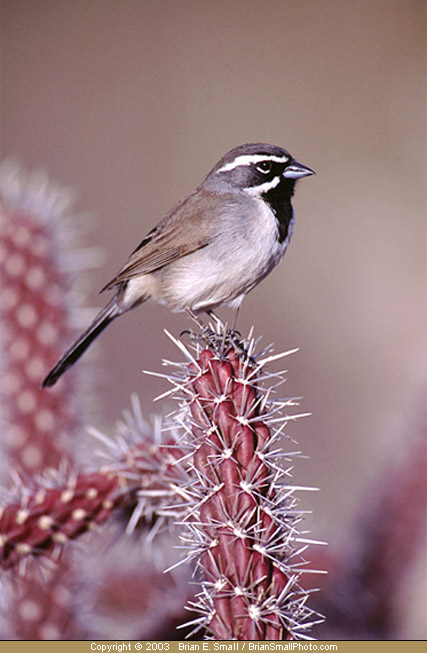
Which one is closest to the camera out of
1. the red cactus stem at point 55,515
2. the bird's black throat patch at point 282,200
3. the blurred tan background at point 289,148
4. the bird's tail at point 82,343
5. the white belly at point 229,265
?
the red cactus stem at point 55,515

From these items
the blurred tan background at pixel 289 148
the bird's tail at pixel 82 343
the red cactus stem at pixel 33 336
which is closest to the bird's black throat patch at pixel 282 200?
the bird's tail at pixel 82 343

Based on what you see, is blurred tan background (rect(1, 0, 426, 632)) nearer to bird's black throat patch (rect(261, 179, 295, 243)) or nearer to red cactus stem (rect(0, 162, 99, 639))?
red cactus stem (rect(0, 162, 99, 639))

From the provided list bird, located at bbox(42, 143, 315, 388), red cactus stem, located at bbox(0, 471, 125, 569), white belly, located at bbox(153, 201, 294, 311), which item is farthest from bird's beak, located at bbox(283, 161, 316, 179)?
red cactus stem, located at bbox(0, 471, 125, 569)

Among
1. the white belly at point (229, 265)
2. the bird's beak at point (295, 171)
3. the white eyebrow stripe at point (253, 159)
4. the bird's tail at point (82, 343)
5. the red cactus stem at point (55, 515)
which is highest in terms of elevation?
the white eyebrow stripe at point (253, 159)

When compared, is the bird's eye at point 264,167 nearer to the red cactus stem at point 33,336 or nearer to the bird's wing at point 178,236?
the bird's wing at point 178,236

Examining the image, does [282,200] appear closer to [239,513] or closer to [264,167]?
[264,167]

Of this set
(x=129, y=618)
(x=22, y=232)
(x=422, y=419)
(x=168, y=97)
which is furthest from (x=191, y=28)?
(x=129, y=618)
